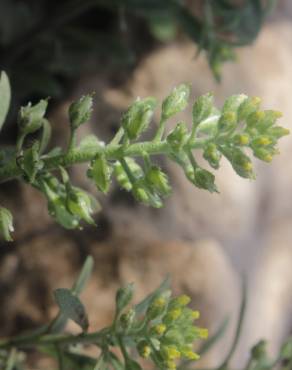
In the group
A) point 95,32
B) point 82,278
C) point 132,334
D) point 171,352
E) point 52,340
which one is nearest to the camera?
point 171,352

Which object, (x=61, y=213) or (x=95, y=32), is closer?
(x=61, y=213)

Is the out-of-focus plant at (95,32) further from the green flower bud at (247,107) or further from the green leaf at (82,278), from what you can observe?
the green flower bud at (247,107)

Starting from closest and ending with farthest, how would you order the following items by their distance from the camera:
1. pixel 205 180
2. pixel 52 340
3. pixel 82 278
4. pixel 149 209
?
pixel 205 180 → pixel 52 340 → pixel 82 278 → pixel 149 209

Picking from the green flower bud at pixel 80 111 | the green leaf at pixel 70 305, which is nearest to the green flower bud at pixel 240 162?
the green flower bud at pixel 80 111

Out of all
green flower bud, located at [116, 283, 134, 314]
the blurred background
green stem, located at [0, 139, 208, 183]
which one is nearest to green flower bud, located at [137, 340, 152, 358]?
green flower bud, located at [116, 283, 134, 314]

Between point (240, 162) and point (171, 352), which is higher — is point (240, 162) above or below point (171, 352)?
above

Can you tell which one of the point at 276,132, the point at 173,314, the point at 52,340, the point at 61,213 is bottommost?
the point at 52,340

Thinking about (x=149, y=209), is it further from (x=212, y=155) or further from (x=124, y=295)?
(x=212, y=155)

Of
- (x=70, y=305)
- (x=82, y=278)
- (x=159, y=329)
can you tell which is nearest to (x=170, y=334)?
(x=159, y=329)

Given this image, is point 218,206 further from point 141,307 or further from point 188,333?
point 188,333

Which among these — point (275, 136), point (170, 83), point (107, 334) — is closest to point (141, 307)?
point (107, 334)
